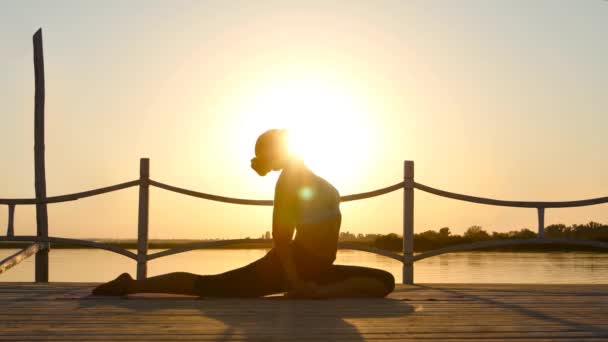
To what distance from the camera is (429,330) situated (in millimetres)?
4309

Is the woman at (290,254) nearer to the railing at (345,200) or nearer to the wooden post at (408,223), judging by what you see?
the railing at (345,200)

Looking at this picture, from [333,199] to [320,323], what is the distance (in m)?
1.61

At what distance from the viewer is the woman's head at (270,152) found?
5867 mm

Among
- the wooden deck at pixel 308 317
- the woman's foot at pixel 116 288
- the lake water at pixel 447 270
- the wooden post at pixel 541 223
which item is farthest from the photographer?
the lake water at pixel 447 270

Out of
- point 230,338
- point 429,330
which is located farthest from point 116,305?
point 429,330

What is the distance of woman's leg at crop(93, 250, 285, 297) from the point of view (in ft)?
19.5

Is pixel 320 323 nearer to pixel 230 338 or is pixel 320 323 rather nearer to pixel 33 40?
pixel 230 338

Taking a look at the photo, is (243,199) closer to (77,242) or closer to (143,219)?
(143,219)

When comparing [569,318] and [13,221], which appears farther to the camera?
[13,221]

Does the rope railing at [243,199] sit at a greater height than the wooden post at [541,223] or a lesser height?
greater

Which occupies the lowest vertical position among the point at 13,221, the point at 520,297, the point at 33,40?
the point at 520,297

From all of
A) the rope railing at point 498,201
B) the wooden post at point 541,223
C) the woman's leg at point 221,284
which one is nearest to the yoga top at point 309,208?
the woman's leg at point 221,284

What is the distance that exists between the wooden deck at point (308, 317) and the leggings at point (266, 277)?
18cm

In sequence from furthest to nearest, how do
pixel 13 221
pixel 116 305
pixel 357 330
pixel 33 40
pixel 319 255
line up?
pixel 33 40
pixel 13 221
pixel 319 255
pixel 116 305
pixel 357 330
